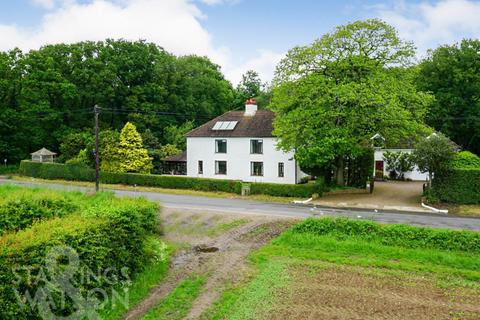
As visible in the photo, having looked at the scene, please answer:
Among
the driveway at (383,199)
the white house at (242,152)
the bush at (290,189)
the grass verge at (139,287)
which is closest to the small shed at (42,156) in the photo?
the white house at (242,152)

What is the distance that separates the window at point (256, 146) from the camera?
42966mm

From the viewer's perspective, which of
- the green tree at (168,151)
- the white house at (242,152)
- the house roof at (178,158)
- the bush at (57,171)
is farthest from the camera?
the green tree at (168,151)

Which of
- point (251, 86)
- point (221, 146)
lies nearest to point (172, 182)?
point (221, 146)

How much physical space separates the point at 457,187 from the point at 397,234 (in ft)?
45.5

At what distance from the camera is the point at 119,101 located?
6369cm

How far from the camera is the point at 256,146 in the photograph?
142 ft

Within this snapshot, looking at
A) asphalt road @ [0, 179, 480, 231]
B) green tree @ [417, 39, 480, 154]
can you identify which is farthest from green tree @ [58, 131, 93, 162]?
green tree @ [417, 39, 480, 154]

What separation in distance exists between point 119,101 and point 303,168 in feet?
124

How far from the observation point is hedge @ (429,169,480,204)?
97.6 ft

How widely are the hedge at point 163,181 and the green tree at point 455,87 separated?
27.3 meters

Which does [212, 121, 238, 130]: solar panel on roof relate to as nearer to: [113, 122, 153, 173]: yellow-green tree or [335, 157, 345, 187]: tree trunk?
[113, 122, 153, 173]: yellow-green tree

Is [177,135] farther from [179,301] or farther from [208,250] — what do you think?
[179,301]

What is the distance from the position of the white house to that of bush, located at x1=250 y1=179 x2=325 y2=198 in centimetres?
563

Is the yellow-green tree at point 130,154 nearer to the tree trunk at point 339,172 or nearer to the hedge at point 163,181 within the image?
the hedge at point 163,181
